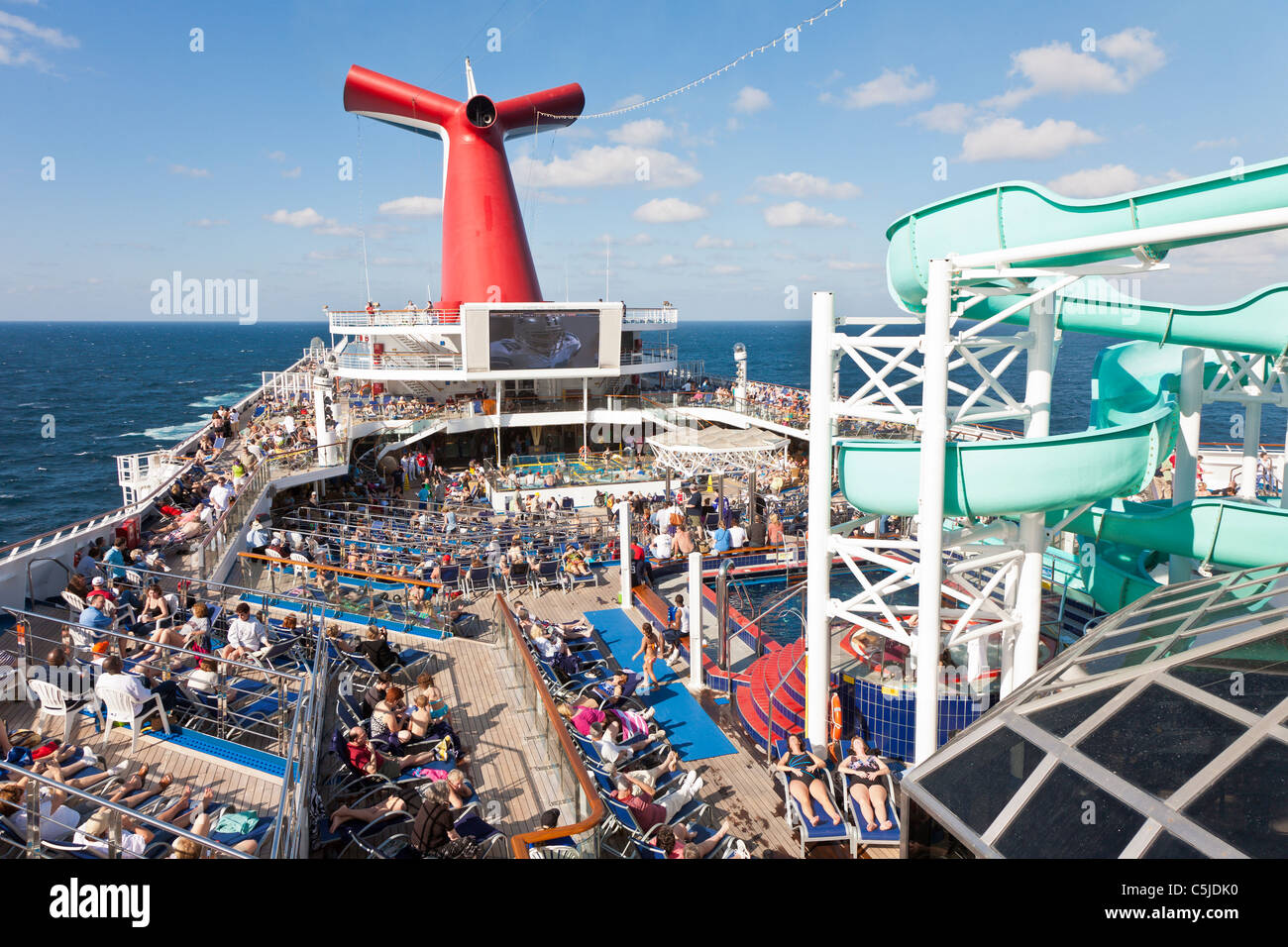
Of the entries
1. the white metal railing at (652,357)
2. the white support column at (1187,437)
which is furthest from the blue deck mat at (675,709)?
the white metal railing at (652,357)

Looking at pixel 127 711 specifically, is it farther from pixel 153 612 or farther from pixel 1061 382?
pixel 1061 382

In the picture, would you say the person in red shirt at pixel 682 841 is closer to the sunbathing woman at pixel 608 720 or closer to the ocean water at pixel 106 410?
the sunbathing woman at pixel 608 720

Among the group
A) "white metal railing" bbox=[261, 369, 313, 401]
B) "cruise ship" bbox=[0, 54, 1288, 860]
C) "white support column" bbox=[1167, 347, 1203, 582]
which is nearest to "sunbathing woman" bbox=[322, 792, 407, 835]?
"cruise ship" bbox=[0, 54, 1288, 860]

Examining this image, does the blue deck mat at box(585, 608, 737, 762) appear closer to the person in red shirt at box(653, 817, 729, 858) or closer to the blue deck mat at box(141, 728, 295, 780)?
the person in red shirt at box(653, 817, 729, 858)

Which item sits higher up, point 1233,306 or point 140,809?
point 1233,306
